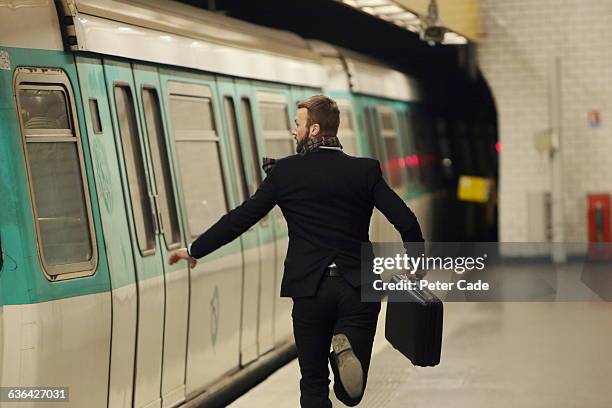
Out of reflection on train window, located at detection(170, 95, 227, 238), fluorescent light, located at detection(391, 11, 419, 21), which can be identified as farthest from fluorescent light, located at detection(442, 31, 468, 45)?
reflection on train window, located at detection(170, 95, 227, 238)

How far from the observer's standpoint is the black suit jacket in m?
6.42

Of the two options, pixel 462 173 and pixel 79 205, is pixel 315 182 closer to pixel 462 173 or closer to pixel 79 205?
pixel 79 205

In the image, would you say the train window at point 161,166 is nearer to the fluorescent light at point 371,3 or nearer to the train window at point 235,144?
the train window at point 235,144

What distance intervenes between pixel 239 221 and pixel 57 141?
127 cm

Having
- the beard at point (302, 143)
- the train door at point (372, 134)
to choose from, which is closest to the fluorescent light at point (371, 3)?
the train door at point (372, 134)

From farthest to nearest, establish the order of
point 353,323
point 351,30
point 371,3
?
point 351,30
point 371,3
point 353,323

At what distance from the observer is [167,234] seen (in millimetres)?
8867

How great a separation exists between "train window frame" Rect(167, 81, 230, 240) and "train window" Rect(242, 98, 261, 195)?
2.69ft

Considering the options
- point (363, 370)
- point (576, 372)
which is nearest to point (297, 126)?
point (363, 370)

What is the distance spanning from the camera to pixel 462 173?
24.1 m

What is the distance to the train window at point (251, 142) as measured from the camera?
1138 centimetres

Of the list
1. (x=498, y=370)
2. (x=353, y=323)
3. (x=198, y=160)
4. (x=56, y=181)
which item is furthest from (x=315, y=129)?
(x=498, y=370)

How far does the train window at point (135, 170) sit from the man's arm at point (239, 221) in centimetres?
172

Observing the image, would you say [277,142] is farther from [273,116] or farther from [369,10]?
[369,10]
